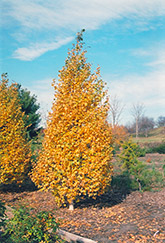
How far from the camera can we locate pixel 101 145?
563 centimetres

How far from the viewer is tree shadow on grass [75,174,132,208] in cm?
685

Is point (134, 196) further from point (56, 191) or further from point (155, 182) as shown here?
point (56, 191)

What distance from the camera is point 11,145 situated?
816 cm

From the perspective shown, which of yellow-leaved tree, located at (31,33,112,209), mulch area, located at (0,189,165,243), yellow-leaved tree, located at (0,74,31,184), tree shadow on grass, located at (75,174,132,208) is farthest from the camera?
yellow-leaved tree, located at (0,74,31,184)

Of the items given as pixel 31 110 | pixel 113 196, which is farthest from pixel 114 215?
pixel 31 110

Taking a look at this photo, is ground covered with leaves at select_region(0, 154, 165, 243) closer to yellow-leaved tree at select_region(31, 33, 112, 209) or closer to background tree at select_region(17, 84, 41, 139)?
yellow-leaved tree at select_region(31, 33, 112, 209)

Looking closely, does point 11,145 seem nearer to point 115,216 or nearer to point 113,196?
point 113,196

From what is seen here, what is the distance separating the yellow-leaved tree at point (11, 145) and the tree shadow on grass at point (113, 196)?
8.45 feet

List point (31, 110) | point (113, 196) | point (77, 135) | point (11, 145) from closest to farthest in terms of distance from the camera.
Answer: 1. point (77, 135)
2. point (113, 196)
3. point (11, 145)
4. point (31, 110)

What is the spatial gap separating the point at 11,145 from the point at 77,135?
135 inches

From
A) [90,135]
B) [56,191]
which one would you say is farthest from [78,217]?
[90,135]

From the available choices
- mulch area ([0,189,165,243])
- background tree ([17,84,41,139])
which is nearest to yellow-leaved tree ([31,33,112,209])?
mulch area ([0,189,165,243])

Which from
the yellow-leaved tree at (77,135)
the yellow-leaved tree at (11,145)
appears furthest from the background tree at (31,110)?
the yellow-leaved tree at (77,135)

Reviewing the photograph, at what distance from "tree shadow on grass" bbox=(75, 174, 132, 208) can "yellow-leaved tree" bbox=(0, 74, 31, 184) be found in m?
2.58
